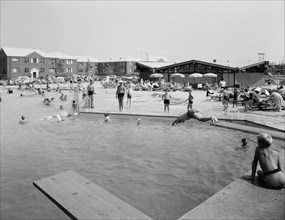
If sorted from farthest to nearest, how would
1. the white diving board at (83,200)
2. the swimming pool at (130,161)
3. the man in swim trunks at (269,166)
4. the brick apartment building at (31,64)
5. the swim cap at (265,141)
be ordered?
1. the brick apartment building at (31,64)
2. the swimming pool at (130,161)
3. the swim cap at (265,141)
4. the man in swim trunks at (269,166)
5. the white diving board at (83,200)

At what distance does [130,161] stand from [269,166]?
4.50 m

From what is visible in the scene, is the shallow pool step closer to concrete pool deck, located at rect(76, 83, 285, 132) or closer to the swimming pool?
the swimming pool

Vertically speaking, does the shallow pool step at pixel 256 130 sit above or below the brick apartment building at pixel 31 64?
below

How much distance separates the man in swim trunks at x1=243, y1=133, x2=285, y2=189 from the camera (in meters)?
5.01

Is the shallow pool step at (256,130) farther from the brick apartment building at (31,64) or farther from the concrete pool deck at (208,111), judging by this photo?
the brick apartment building at (31,64)

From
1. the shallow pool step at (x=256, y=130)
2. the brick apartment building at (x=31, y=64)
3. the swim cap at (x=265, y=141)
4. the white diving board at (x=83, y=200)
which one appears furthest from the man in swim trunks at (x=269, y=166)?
the brick apartment building at (x=31, y=64)

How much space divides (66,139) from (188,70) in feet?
109

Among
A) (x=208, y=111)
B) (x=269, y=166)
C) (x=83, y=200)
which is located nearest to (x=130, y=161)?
(x=83, y=200)

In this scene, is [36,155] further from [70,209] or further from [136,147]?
[70,209]

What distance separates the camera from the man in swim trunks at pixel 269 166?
16.4ft

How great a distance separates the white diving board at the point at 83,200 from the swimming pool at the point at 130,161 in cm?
45

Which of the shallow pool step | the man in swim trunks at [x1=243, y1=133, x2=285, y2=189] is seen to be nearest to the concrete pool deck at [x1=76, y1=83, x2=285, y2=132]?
the shallow pool step

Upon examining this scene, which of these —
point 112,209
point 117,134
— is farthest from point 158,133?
point 112,209

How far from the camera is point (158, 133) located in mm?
12172
